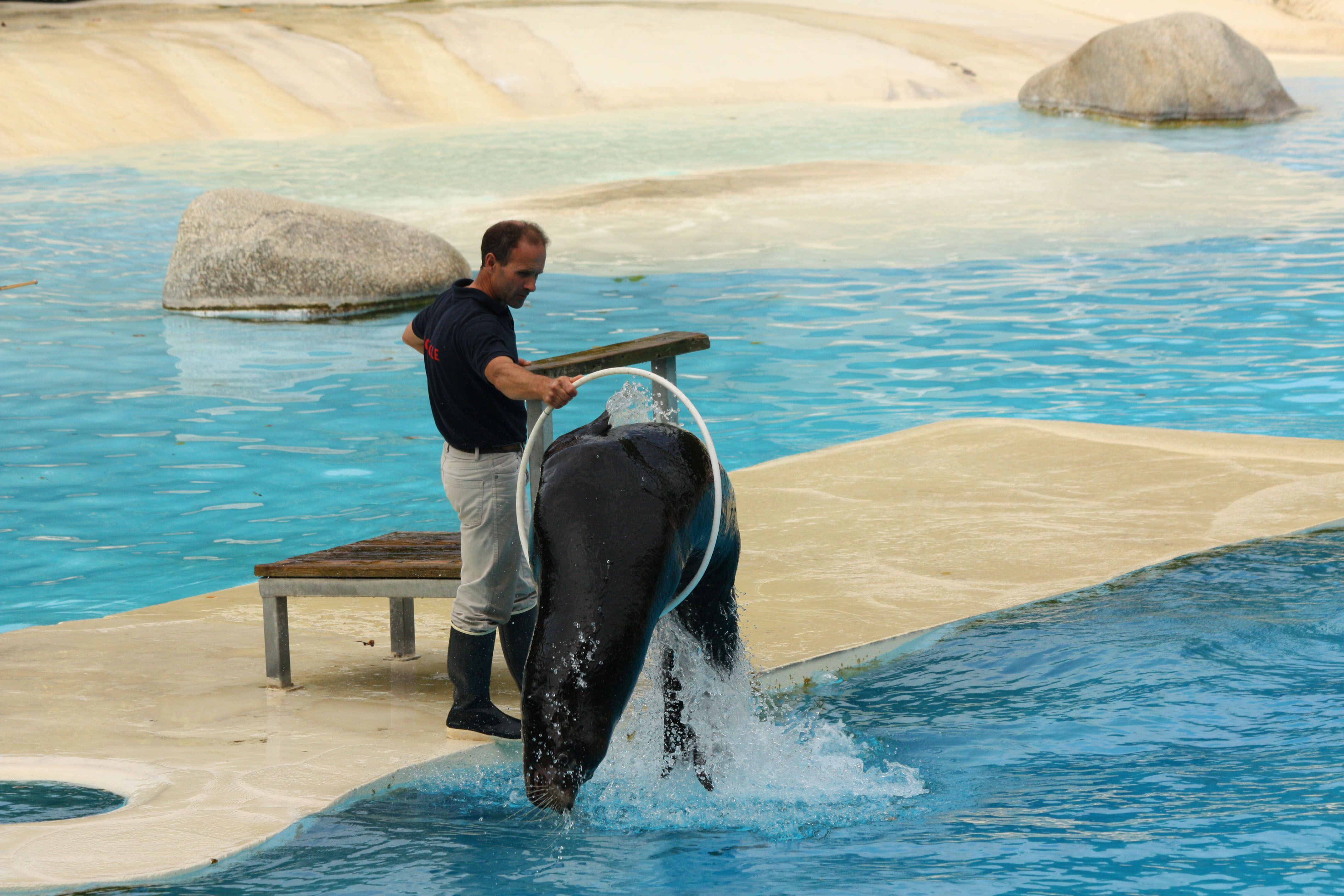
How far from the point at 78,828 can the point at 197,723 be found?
35.9 inches

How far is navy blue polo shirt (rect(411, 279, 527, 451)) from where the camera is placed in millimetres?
4344

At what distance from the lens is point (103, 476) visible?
918cm

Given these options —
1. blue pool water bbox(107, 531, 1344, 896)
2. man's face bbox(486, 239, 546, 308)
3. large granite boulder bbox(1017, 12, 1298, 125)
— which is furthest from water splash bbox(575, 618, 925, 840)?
large granite boulder bbox(1017, 12, 1298, 125)

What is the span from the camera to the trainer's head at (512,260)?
4.34 m

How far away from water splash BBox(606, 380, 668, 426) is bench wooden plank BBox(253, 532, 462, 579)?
26.6 inches

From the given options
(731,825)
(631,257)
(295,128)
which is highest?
(295,128)

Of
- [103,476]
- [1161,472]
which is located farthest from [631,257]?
[1161,472]

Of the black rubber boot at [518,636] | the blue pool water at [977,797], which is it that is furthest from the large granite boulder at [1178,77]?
the black rubber boot at [518,636]

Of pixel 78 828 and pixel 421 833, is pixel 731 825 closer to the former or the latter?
pixel 421 833

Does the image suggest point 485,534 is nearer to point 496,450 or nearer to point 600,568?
point 496,450

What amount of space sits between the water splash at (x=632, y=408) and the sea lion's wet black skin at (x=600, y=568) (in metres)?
0.31

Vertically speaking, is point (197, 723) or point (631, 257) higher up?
point (631, 257)

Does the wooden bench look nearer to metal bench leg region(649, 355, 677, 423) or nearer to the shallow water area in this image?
metal bench leg region(649, 355, 677, 423)

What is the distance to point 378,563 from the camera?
16.5ft
